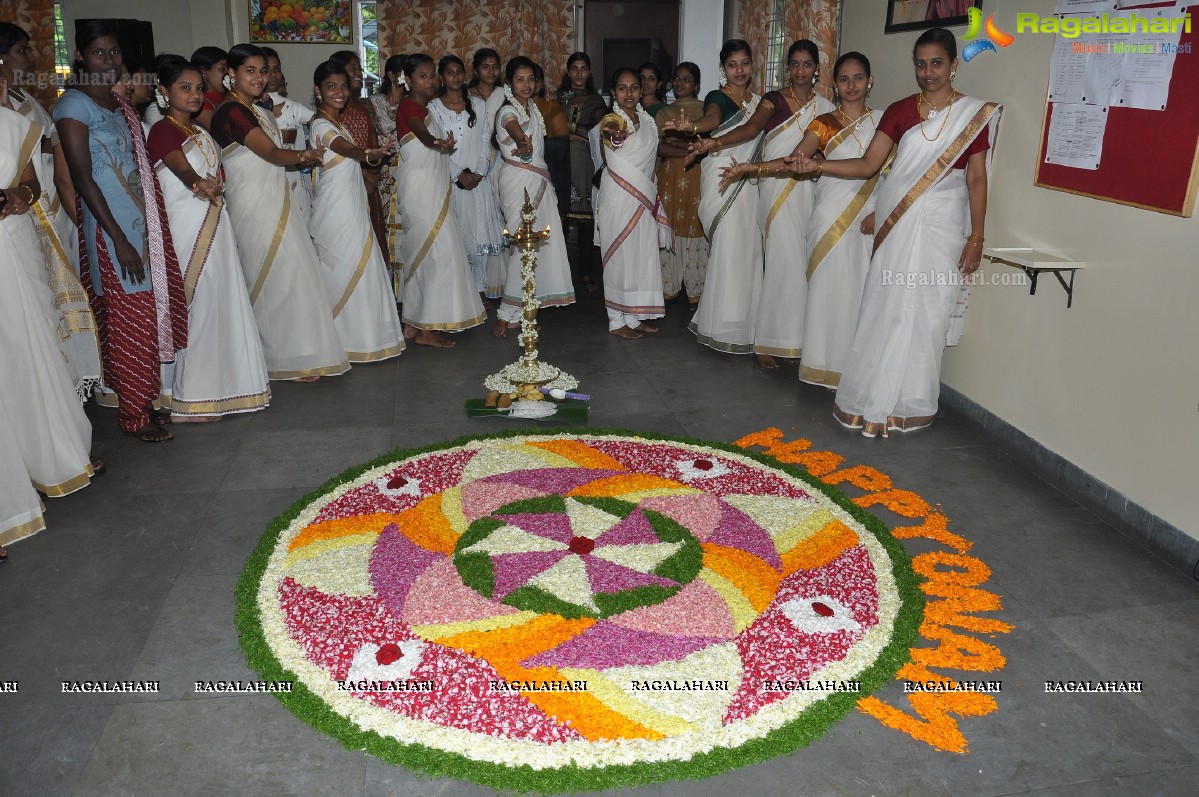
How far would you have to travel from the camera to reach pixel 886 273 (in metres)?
4.43

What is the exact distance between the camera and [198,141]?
4.34 meters

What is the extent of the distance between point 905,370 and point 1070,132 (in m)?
1.26

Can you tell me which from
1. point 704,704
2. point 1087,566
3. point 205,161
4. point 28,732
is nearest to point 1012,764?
point 704,704

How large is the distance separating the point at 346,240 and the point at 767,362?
2619 millimetres

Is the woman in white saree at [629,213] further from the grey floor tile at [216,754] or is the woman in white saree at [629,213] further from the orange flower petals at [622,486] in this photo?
the grey floor tile at [216,754]

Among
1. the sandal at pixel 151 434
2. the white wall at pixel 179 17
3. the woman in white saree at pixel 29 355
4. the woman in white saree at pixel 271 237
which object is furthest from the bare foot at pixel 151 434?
the white wall at pixel 179 17

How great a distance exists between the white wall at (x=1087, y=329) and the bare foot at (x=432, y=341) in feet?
9.95

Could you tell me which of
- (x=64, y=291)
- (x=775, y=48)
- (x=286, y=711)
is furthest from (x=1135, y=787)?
(x=775, y=48)

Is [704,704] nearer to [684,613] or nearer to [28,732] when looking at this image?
[684,613]

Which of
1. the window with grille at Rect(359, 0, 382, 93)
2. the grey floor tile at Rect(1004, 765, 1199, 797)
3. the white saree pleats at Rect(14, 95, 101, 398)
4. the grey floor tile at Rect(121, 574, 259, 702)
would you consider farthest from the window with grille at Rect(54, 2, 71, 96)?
the grey floor tile at Rect(1004, 765, 1199, 797)

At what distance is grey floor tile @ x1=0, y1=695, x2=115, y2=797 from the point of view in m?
2.23

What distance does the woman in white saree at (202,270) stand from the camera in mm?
4258

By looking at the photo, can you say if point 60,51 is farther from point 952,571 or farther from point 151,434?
point 952,571

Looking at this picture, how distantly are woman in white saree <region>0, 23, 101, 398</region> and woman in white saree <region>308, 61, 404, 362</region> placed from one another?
1282mm
